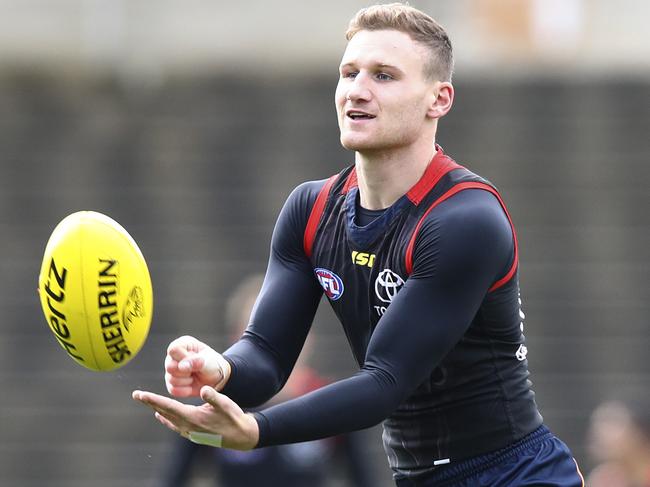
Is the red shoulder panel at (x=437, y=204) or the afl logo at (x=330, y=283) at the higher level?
the red shoulder panel at (x=437, y=204)

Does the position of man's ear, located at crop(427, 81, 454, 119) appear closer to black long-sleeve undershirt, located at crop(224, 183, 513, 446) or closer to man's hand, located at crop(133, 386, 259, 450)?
black long-sleeve undershirt, located at crop(224, 183, 513, 446)

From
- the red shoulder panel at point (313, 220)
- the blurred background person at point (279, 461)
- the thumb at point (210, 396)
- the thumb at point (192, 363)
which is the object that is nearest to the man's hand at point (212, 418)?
the thumb at point (210, 396)

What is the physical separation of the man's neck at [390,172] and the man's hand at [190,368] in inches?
30.4

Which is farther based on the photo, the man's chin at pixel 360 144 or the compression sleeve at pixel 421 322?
the man's chin at pixel 360 144

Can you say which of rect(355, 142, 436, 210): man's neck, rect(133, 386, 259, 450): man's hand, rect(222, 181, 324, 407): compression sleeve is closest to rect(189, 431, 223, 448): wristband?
rect(133, 386, 259, 450): man's hand

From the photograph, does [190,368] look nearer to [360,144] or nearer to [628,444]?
[360,144]

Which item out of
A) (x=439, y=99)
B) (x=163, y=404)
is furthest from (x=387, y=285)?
(x=163, y=404)

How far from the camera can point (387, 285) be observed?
4.21 m

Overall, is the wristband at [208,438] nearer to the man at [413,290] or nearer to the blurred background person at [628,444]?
the man at [413,290]

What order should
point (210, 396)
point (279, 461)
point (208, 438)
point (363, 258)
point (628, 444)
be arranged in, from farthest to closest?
point (279, 461) → point (628, 444) → point (363, 258) → point (208, 438) → point (210, 396)

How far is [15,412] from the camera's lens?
10086mm

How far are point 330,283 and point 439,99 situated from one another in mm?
730

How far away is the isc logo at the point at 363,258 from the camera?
14.0 feet

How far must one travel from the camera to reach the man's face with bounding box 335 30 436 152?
4238 mm
